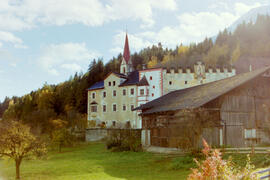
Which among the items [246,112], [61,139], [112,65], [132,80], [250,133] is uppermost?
[112,65]

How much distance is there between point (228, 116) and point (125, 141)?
11.2 metres

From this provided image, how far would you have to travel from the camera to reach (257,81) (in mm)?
22812

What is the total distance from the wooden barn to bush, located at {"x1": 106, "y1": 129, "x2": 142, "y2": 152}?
4.35 metres

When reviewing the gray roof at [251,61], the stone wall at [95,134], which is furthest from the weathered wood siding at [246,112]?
the gray roof at [251,61]

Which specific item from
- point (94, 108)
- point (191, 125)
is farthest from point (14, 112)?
point (191, 125)

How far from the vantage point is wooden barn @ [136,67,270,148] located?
20.5 m

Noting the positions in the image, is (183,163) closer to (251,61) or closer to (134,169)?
(134,169)

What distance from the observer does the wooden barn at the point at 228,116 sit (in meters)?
20.5

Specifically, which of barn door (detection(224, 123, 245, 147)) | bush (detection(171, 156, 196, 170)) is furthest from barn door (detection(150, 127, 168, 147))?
bush (detection(171, 156, 196, 170))

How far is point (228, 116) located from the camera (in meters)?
21.3

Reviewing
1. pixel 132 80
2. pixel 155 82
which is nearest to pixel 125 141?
pixel 155 82

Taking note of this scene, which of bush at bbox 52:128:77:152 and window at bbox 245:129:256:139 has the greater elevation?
window at bbox 245:129:256:139

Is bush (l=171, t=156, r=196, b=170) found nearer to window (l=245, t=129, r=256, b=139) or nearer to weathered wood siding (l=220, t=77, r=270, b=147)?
weathered wood siding (l=220, t=77, r=270, b=147)

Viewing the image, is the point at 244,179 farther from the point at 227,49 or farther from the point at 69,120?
the point at 227,49
